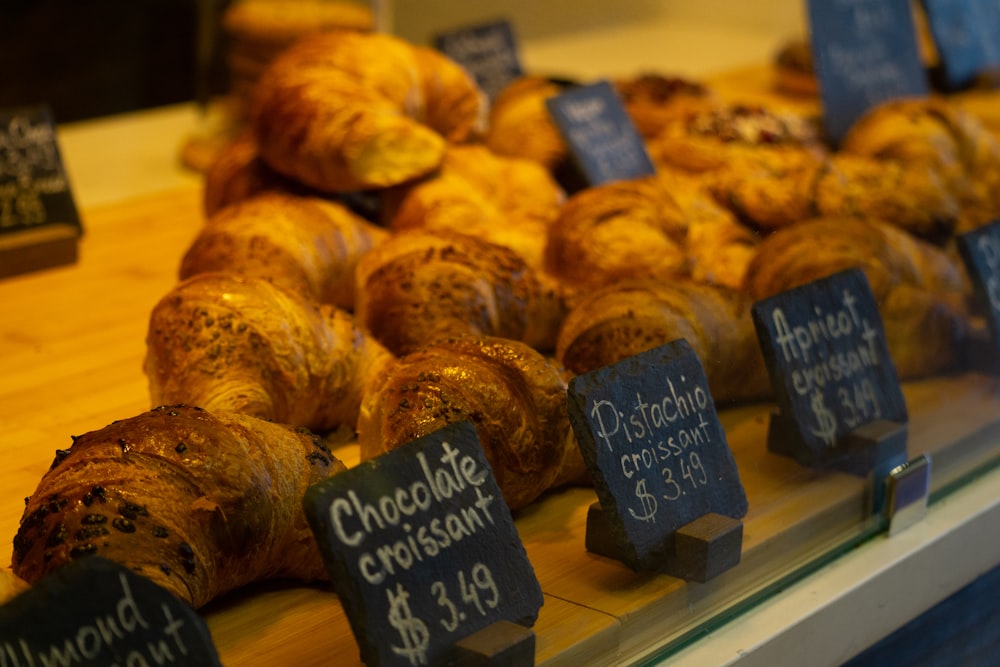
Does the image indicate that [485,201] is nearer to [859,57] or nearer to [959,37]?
[859,57]

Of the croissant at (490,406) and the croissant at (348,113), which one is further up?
the croissant at (348,113)

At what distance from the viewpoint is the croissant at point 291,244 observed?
2.02 m

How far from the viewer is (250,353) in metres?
1.66

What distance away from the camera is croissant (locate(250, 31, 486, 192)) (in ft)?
7.20

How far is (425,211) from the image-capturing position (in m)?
2.24

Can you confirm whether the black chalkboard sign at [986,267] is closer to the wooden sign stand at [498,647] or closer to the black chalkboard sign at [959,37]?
the wooden sign stand at [498,647]

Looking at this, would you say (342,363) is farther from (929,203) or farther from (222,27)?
(222,27)

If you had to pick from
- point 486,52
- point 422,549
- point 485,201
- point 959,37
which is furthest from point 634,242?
point 959,37

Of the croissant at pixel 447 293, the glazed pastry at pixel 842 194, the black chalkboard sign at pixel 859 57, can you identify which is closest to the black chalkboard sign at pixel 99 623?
the croissant at pixel 447 293

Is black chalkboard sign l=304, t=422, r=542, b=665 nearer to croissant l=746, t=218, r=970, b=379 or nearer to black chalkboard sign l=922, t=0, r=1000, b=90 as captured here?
croissant l=746, t=218, r=970, b=379

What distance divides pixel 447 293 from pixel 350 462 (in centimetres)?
29

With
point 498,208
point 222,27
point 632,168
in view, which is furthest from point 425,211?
point 222,27

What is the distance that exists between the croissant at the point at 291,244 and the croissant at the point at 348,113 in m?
0.08

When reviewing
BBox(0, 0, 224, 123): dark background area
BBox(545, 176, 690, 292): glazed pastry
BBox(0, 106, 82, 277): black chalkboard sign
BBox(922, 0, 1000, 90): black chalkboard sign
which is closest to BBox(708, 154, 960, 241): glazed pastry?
BBox(545, 176, 690, 292): glazed pastry
